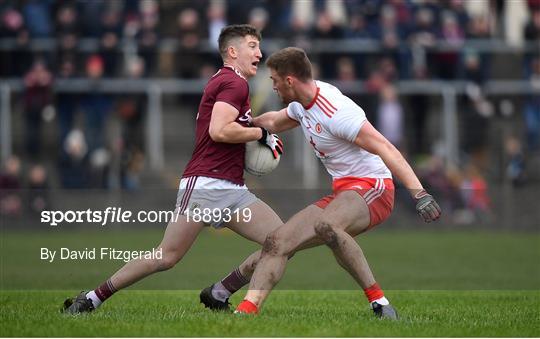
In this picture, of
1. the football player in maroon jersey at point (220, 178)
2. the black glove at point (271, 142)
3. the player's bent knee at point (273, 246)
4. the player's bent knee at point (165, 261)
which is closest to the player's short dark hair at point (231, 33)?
the football player in maroon jersey at point (220, 178)

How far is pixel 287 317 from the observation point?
972 centimetres

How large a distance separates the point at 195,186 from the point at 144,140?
45.0 feet

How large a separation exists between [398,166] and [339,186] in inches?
26.1

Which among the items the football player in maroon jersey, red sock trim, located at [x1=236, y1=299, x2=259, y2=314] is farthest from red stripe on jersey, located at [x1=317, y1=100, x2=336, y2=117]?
red sock trim, located at [x1=236, y1=299, x2=259, y2=314]

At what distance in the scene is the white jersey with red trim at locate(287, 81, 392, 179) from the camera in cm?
959

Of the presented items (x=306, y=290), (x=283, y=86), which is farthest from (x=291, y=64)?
(x=306, y=290)

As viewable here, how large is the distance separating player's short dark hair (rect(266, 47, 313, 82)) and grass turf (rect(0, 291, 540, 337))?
6.20ft

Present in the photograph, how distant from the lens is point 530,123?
24078 mm

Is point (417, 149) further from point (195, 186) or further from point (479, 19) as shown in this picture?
point (195, 186)

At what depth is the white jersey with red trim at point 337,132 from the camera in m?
9.59

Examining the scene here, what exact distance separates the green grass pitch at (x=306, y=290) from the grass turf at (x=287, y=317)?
1 cm

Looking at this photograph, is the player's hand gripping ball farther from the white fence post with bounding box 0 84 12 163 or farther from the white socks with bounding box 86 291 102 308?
the white fence post with bounding box 0 84 12 163

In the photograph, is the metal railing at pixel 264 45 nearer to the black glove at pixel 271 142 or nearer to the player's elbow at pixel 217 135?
the black glove at pixel 271 142

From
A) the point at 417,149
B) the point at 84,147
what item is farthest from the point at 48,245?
the point at 417,149
